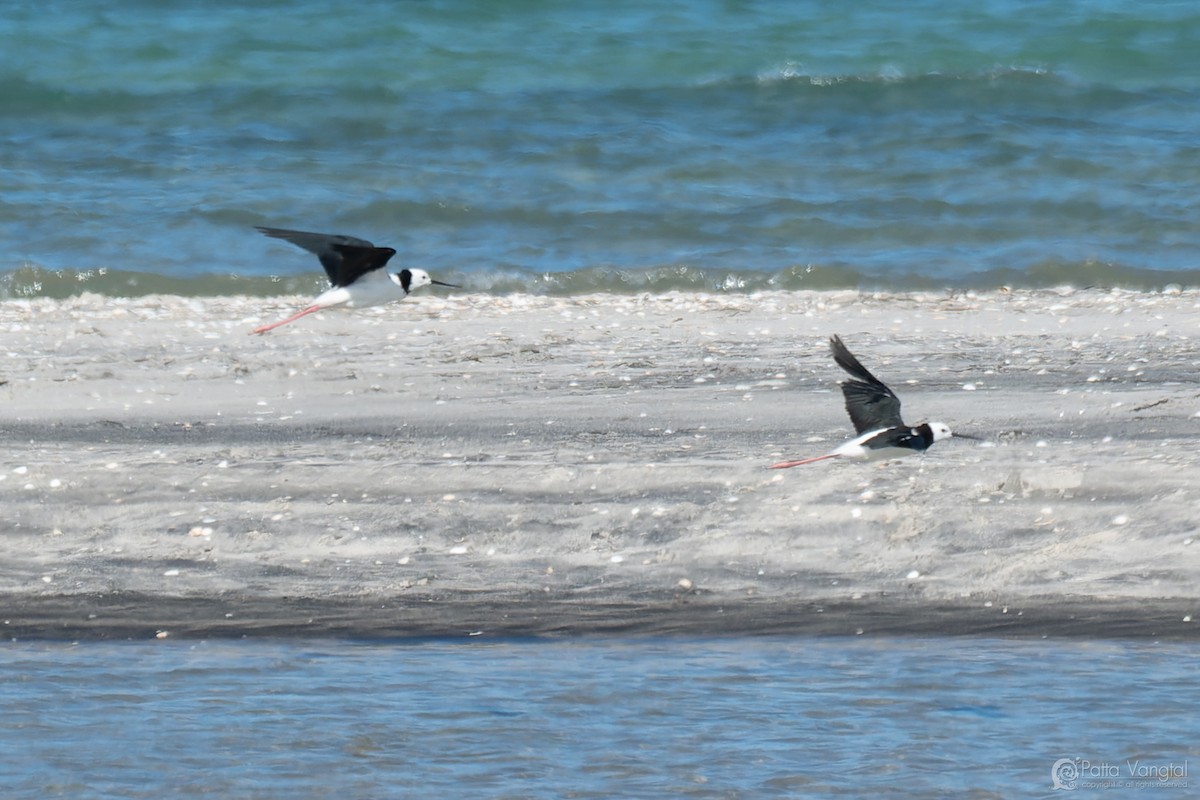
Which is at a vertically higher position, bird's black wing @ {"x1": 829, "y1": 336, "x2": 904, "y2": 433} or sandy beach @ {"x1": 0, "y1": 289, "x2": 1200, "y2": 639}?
bird's black wing @ {"x1": 829, "y1": 336, "x2": 904, "y2": 433}

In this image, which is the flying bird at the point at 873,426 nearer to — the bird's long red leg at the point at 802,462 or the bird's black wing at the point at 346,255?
the bird's long red leg at the point at 802,462

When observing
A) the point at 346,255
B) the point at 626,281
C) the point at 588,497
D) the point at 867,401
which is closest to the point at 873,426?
the point at 867,401

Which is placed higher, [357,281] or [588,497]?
[357,281]

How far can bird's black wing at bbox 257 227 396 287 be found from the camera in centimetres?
732

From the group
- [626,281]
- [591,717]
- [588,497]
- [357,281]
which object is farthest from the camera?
[626,281]

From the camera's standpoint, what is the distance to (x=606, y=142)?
1511cm

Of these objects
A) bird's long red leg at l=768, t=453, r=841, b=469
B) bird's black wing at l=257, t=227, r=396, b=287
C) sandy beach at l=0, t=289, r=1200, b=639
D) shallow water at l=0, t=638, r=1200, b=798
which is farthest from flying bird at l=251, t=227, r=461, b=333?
shallow water at l=0, t=638, r=1200, b=798

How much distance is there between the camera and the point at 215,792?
4613 millimetres

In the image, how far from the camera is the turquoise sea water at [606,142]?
40.4 ft

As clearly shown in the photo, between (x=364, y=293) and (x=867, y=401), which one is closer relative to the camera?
(x=867, y=401)

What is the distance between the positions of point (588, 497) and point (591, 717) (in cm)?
142

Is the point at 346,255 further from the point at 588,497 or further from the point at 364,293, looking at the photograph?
the point at 588,497

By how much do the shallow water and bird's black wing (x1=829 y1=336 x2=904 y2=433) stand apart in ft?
3.65

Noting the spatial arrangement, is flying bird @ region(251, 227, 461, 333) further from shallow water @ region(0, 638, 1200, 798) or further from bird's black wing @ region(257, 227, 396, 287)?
shallow water @ region(0, 638, 1200, 798)
